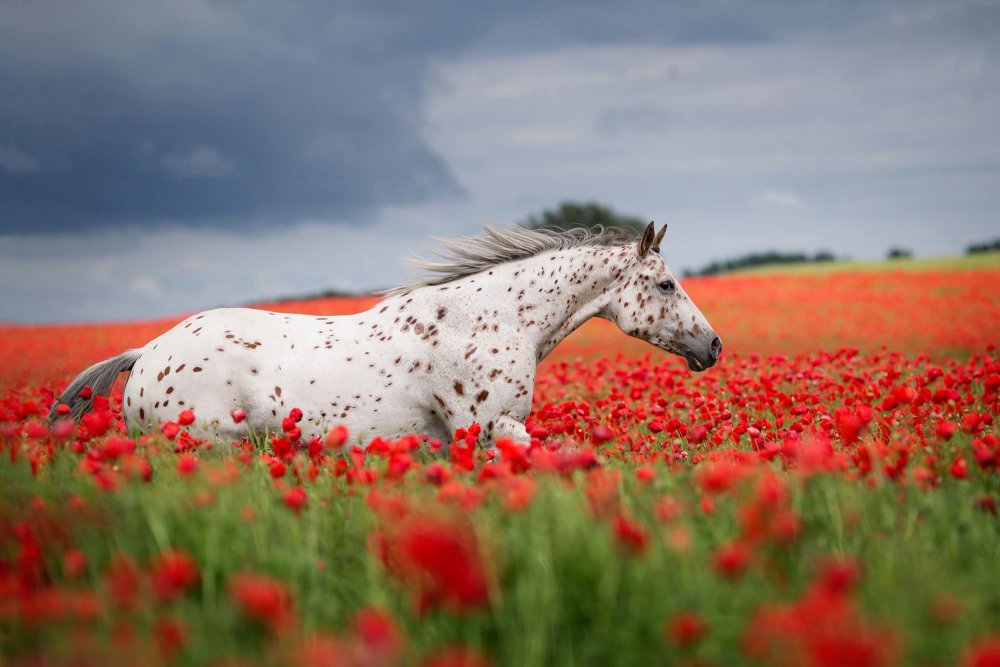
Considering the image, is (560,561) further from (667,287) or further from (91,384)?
(91,384)

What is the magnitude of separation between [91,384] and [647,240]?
198 inches

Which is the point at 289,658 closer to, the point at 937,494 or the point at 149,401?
the point at 937,494

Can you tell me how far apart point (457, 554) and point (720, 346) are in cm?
554

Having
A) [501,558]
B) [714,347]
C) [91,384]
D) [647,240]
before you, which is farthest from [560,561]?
[91,384]

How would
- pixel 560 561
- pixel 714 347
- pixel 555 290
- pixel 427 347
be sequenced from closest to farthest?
pixel 560 561 < pixel 427 347 < pixel 555 290 < pixel 714 347

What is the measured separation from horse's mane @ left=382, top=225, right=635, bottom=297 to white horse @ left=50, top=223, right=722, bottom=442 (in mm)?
13

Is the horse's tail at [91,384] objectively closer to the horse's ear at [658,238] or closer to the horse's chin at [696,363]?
the horse's ear at [658,238]

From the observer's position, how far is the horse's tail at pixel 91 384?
718 centimetres

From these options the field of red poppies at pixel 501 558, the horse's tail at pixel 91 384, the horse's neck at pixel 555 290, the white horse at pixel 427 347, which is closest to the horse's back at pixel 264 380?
the white horse at pixel 427 347

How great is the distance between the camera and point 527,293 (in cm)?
720

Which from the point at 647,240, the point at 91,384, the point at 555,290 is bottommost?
the point at 91,384

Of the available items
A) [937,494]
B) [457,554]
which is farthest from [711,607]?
[937,494]

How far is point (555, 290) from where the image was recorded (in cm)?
720

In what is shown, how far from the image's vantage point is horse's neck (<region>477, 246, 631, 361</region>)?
7156mm
